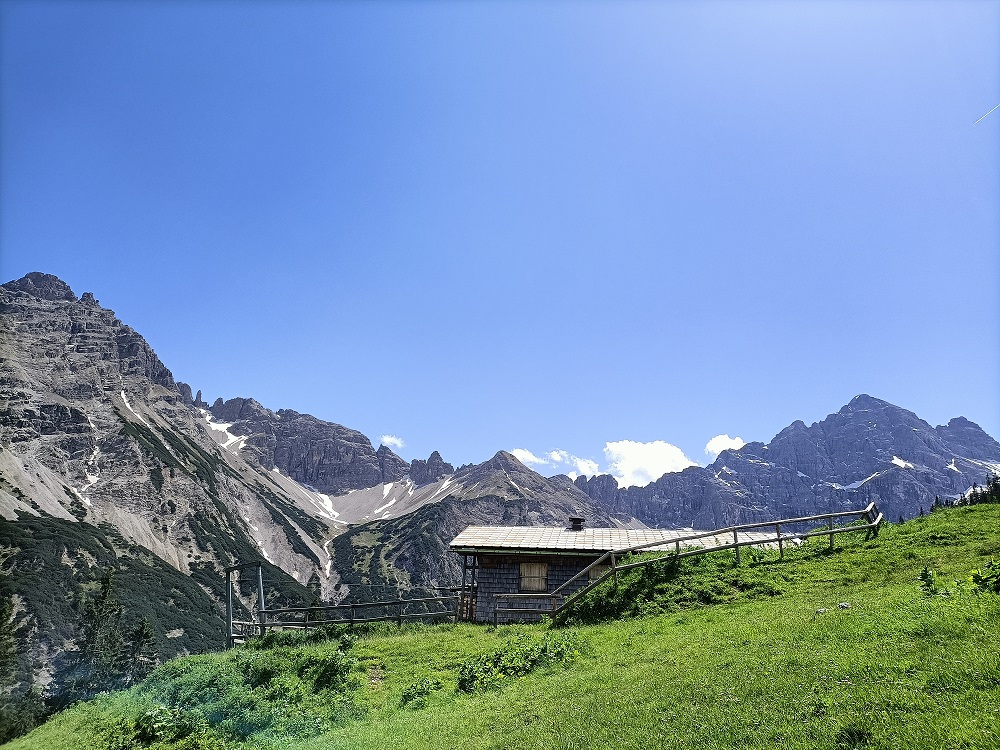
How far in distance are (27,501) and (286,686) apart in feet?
608

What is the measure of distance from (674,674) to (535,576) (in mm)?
21433

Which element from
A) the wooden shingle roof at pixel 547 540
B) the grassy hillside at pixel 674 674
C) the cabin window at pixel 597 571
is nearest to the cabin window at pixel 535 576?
the wooden shingle roof at pixel 547 540

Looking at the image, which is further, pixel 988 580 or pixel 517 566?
pixel 517 566

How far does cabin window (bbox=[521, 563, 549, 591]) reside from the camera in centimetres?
3253

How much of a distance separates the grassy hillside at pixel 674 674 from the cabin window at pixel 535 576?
6124 mm

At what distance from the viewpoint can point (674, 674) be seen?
11945mm

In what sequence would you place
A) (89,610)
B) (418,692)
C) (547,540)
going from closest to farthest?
(418,692) → (547,540) → (89,610)

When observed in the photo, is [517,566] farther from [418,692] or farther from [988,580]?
[988,580]

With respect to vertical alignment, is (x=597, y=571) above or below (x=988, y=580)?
below

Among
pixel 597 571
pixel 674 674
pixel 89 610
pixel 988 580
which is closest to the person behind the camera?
pixel 988 580

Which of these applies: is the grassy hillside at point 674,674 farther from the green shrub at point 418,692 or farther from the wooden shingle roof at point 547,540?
the wooden shingle roof at point 547,540

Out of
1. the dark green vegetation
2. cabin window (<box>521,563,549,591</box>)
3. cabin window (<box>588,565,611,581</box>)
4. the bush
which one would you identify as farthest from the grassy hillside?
the dark green vegetation

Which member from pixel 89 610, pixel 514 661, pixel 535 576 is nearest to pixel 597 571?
pixel 535 576

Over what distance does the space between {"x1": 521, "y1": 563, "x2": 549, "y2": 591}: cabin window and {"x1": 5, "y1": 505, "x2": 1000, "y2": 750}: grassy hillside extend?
6.12 meters
